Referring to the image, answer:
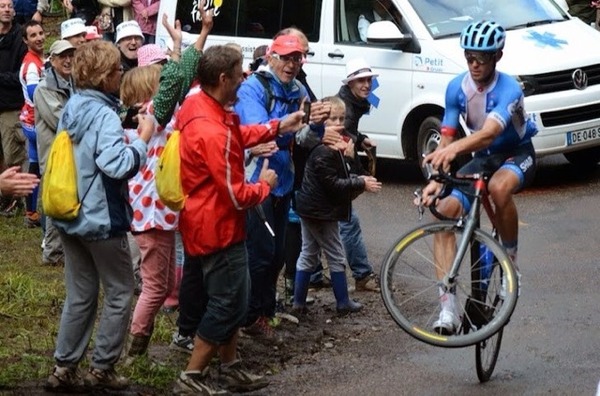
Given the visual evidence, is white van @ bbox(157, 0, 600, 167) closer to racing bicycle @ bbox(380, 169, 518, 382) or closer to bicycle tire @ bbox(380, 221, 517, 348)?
racing bicycle @ bbox(380, 169, 518, 382)

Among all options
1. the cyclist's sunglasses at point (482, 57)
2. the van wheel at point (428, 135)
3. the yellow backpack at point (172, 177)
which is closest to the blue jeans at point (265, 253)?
the yellow backpack at point (172, 177)

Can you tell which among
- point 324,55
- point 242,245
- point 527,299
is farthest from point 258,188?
point 324,55

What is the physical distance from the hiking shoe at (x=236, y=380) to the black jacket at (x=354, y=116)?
266 centimetres

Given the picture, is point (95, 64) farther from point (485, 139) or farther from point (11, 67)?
point (11, 67)

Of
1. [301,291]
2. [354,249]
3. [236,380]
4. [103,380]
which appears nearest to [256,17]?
[354,249]

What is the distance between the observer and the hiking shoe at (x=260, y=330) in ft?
32.6

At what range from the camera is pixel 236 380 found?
8734 millimetres

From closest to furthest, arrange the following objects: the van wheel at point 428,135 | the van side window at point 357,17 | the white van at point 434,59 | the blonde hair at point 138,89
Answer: the blonde hair at point 138,89 → the white van at point 434,59 → the van wheel at point 428,135 → the van side window at point 357,17

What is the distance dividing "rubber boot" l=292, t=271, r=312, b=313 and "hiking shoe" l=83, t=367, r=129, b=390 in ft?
8.19

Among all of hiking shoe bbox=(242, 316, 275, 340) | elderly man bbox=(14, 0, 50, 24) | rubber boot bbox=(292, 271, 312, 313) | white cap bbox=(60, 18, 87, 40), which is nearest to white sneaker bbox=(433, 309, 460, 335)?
hiking shoe bbox=(242, 316, 275, 340)

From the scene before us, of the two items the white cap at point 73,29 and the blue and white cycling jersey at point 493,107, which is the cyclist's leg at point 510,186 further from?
the white cap at point 73,29

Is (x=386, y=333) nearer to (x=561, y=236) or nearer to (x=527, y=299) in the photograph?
(x=527, y=299)

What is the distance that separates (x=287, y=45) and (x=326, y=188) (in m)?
1.36

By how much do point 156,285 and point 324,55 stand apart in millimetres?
7270
